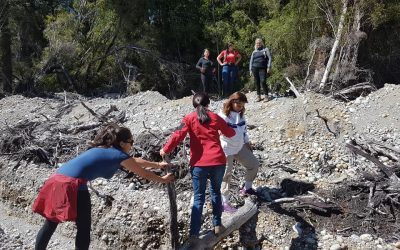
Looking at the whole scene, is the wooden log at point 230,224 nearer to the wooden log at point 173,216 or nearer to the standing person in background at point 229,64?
the wooden log at point 173,216

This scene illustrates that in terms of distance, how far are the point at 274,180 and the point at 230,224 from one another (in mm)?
1746

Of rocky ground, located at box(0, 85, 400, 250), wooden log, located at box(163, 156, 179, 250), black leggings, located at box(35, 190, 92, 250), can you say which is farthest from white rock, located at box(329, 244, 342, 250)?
black leggings, located at box(35, 190, 92, 250)

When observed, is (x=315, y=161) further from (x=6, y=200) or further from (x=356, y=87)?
(x=6, y=200)

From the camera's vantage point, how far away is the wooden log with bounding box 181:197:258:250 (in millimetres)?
4643

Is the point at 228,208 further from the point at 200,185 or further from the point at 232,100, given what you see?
the point at 232,100

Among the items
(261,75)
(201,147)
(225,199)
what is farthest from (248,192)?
(261,75)

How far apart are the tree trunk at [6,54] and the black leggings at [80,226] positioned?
43.0 ft

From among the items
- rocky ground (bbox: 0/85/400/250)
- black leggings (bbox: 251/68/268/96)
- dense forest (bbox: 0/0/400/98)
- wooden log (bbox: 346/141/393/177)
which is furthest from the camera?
dense forest (bbox: 0/0/400/98)

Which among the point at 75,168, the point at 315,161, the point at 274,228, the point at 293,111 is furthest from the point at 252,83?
the point at 75,168

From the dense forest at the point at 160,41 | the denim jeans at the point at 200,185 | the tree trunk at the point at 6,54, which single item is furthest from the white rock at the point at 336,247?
the tree trunk at the point at 6,54

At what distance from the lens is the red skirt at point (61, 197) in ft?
12.5

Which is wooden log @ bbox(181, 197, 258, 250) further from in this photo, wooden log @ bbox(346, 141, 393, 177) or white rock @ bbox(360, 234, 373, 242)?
wooden log @ bbox(346, 141, 393, 177)

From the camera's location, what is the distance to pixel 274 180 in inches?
259

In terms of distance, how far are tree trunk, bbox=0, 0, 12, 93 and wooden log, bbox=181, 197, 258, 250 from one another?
12795mm
